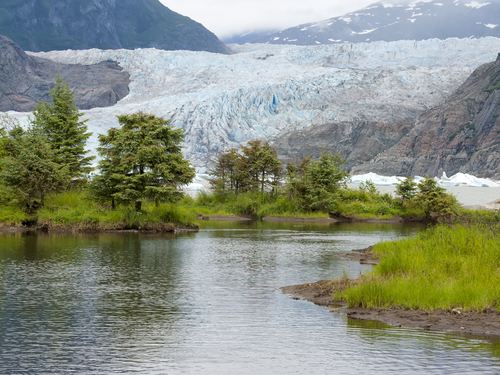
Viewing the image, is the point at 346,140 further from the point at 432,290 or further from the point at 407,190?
the point at 432,290

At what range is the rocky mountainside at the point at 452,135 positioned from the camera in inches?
3959

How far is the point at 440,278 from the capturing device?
12.6 meters

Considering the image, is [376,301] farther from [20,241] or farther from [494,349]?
[20,241]

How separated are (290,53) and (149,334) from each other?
12068 centimetres

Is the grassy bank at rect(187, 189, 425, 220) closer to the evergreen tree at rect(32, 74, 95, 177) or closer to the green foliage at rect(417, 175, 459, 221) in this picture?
the green foliage at rect(417, 175, 459, 221)

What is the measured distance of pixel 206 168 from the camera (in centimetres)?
8750

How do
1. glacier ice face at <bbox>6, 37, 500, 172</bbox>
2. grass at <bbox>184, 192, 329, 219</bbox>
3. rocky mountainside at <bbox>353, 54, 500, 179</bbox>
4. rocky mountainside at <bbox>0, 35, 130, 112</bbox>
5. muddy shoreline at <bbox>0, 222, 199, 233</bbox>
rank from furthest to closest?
rocky mountainside at <bbox>0, 35, 130, 112</bbox> < rocky mountainside at <bbox>353, 54, 500, 179</bbox> < glacier ice face at <bbox>6, 37, 500, 172</bbox> < grass at <bbox>184, 192, 329, 219</bbox> < muddy shoreline at <bbox>0, 222, 199, 233</bbox>

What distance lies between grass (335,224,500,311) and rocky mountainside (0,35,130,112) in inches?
4155

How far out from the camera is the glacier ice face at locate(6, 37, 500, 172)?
9262cm

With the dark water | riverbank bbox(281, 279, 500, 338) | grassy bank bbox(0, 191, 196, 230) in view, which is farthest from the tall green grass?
riverbank bbox(281, 279, 500, 338)

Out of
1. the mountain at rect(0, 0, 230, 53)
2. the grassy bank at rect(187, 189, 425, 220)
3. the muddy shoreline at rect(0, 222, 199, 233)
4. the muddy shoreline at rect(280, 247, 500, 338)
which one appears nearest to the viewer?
the muddy shoreline at rect(280, 247, 500, 338)

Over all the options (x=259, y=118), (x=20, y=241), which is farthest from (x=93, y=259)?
(x=259, y=118)

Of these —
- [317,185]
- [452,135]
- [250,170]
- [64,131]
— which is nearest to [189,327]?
[64,131]

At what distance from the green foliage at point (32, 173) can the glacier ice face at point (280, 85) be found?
44925 mm
